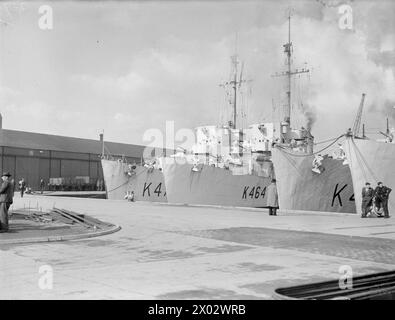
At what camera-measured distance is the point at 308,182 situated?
23.0 m

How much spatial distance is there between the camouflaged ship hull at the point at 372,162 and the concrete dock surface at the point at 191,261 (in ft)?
20.1

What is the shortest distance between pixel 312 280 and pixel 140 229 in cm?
686

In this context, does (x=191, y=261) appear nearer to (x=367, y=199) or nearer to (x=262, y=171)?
(x=367, y=199)

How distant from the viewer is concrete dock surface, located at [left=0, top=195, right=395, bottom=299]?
A: 5.61m

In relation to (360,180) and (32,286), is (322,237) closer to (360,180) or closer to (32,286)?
(32,286)

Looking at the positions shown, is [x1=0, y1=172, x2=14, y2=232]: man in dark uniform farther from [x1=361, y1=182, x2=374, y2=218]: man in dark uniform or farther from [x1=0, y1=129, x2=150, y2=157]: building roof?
[x1=0, y1=129, x2=150, y2=157]: building roof

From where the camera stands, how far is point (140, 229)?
12.5 m

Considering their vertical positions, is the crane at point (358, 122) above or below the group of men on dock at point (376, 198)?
above

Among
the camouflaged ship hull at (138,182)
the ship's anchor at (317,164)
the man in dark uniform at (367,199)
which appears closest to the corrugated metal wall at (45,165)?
the camouflaged ship hull at (138,182)

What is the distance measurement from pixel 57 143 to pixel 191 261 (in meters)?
47.1

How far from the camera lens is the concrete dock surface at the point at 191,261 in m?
5.61

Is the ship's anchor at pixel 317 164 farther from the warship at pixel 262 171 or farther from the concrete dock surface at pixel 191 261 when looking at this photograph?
the concrete dock surface at pixel 191 261

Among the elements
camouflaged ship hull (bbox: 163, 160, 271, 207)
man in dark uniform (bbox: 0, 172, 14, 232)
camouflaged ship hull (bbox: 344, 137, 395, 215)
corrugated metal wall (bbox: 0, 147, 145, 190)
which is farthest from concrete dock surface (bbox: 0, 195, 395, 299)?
corrugated metal wall (bbox: 0, 147, 145, 190)

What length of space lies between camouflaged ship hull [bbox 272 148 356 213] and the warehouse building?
25236mm
